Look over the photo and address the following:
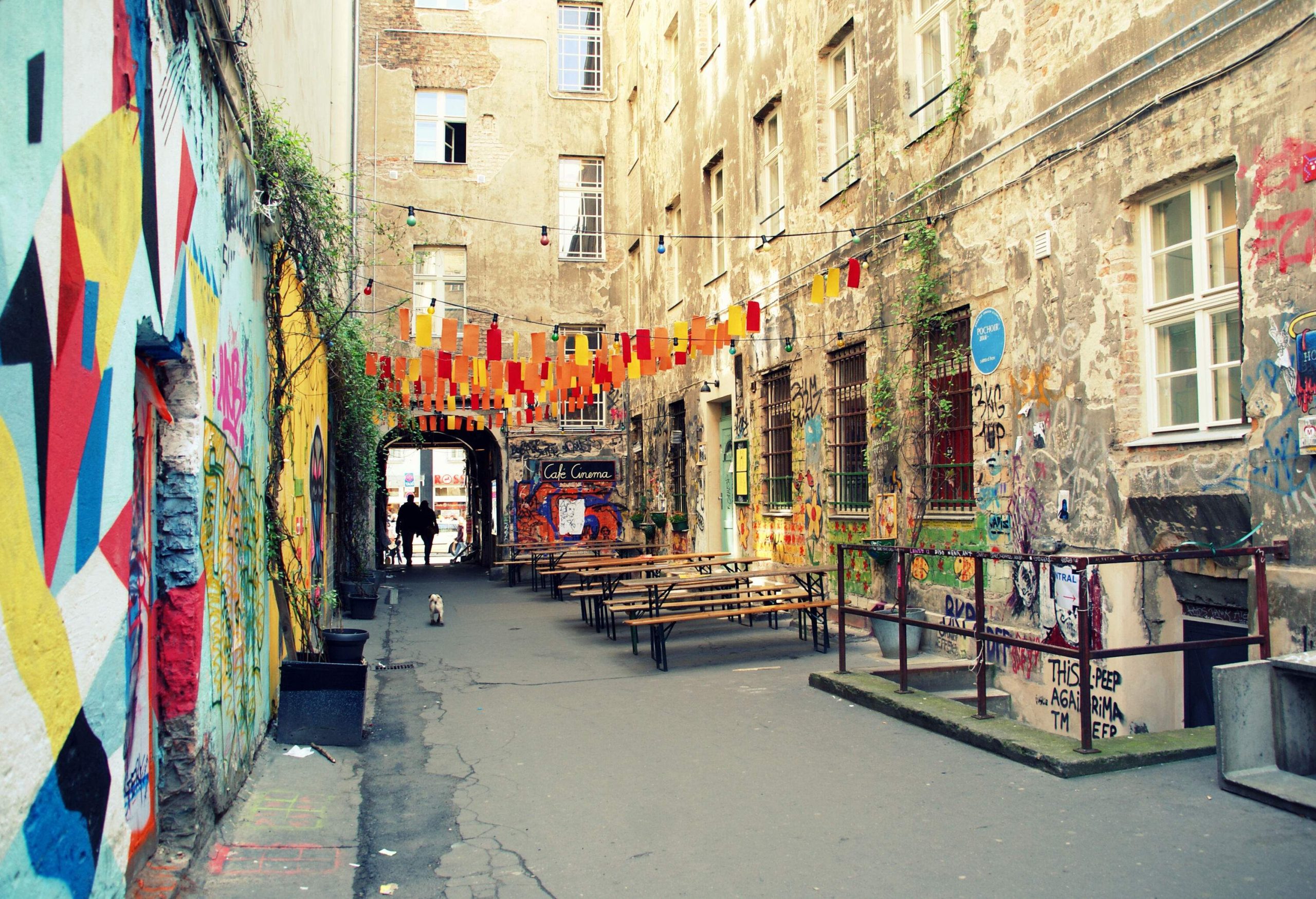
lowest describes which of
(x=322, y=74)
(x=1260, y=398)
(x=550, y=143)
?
(x=1260, y=398)

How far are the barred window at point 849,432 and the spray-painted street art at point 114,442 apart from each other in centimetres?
733

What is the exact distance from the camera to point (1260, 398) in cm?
567

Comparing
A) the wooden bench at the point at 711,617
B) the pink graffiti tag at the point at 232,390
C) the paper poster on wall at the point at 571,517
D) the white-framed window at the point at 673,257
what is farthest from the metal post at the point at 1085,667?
the paper poster on wall at the point at 571,517

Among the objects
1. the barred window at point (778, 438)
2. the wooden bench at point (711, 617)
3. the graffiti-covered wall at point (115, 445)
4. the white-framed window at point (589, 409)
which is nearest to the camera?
the graffiti-covered wall at point (115, 445)

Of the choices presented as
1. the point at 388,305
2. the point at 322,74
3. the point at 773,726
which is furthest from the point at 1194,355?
the point at 388,305

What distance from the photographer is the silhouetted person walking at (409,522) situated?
25891 mm

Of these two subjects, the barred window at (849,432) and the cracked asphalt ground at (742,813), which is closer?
the cracked asphalt ground at (742,813)

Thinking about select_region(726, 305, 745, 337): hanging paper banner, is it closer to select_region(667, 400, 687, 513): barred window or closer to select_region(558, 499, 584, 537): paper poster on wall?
select_region(667, 400, 687, 513): barred window

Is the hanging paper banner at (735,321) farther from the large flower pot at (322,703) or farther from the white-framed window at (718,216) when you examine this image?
the large flower pot at (322,703)

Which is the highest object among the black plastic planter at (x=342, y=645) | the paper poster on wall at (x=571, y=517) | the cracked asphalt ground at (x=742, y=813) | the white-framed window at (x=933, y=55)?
the white-framed window at (x=933, y=55)

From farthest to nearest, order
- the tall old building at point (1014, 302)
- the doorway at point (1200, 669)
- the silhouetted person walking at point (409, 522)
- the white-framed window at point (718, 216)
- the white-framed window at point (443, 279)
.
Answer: the silhouetted person walking at point (409, 522)
the white-framed window at point (443, 279)
the white-framed window at point (718, 216)
the doorway at point (1200, 669)
the tall old building at point (1014, 302)

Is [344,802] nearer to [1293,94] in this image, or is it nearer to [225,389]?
[225,389]

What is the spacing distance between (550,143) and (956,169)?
15154 mm

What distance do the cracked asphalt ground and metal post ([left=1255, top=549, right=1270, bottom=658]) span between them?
0.79 m
